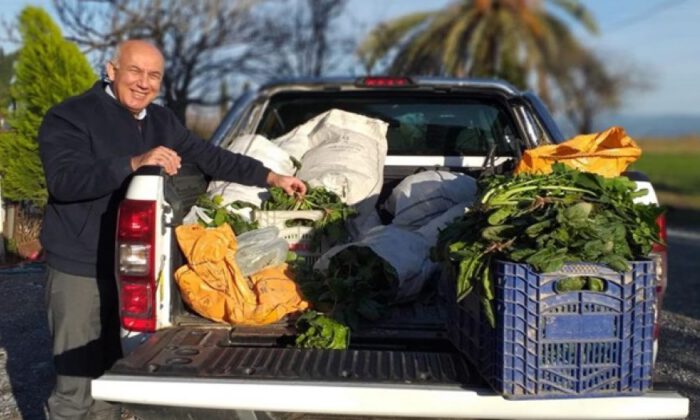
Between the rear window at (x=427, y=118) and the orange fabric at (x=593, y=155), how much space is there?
56.2 inches

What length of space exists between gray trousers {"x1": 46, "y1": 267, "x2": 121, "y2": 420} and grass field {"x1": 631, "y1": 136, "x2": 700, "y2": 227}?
733 centimetres

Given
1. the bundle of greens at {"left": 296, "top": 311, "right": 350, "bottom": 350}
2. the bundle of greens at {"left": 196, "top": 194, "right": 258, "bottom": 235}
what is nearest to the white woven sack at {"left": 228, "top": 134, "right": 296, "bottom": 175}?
Answer: the bundle of greens at {"left": 196, "top": 194, "right": 258, "bottom": 235}

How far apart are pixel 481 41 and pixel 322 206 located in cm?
1280

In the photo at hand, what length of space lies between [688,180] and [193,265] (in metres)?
27.5

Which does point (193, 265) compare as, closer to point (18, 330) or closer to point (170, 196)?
point (170, 196)

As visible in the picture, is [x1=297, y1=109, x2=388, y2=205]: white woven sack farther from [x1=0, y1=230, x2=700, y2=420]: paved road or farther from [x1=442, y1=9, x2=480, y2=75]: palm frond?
[x1=442, y1=9, x2=480, y2=75]: palm frond

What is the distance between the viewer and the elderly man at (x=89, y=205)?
3.54 metres

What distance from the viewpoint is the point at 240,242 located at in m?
4.00

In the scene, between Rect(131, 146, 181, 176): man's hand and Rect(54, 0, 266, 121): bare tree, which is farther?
Rect(54, 0, 266, 121): bare tree

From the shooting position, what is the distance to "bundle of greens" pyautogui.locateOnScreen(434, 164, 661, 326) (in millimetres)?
2916

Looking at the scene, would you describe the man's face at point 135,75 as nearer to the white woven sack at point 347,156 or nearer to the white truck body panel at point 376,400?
the white woven sack at point 347,156

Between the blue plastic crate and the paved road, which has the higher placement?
the blue plastic crate

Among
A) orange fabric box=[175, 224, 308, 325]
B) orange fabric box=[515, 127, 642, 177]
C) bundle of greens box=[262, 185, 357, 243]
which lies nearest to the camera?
orange fabric box=[175, 224, 308, 325]

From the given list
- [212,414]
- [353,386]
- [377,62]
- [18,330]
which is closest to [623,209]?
[353,386]
